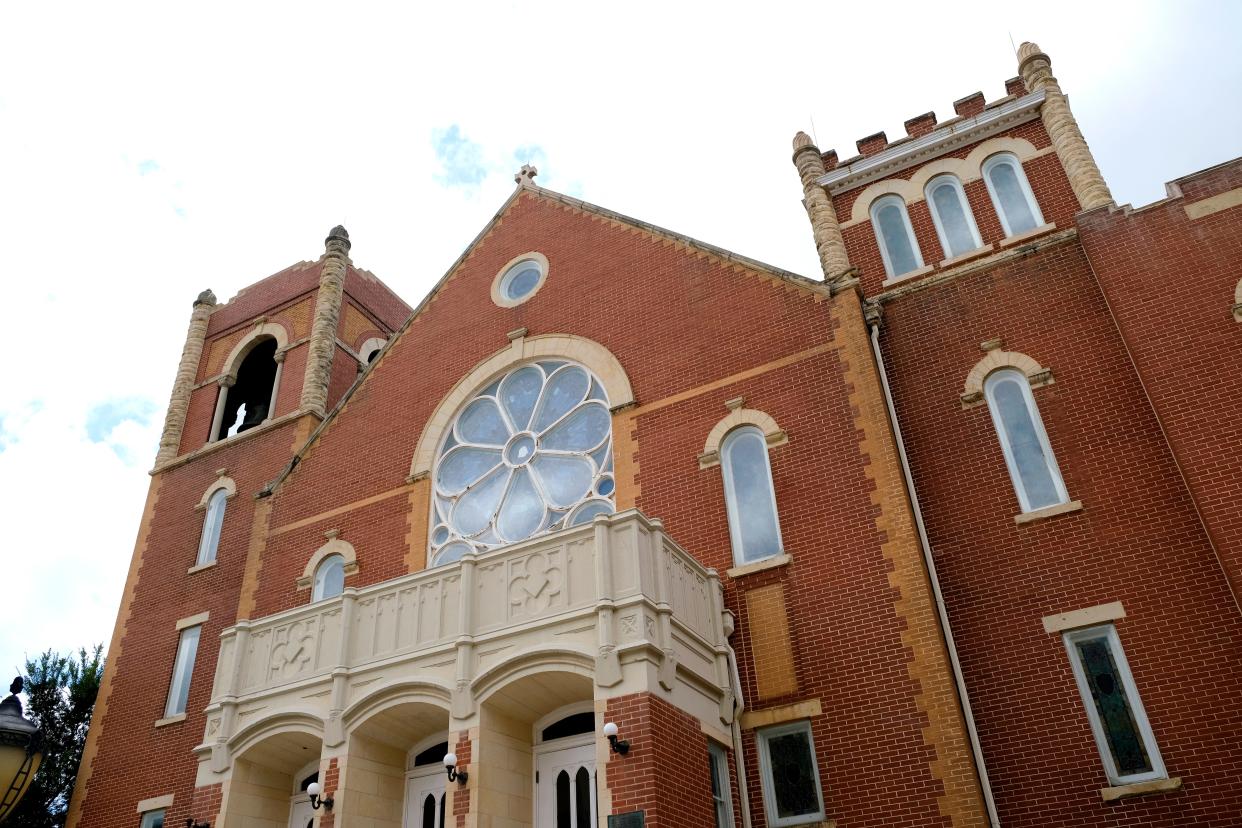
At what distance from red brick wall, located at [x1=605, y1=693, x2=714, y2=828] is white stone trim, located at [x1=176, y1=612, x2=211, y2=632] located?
521 inches

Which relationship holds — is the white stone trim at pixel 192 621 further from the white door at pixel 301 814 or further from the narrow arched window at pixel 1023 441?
the narrow arched window at pixel 1023 441

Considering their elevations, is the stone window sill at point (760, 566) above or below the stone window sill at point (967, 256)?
below

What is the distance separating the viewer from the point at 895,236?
1808 centimetres

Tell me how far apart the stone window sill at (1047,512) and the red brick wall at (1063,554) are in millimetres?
92

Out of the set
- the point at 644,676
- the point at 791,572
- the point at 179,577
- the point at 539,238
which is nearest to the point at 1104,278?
the point at 791,572

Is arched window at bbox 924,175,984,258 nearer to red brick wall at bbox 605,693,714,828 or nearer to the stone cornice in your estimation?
the stone cornice

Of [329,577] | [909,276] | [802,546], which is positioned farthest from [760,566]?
[329,577]

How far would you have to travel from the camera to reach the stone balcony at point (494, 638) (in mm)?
12094

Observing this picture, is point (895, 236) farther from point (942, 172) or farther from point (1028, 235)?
point (1028, 235)

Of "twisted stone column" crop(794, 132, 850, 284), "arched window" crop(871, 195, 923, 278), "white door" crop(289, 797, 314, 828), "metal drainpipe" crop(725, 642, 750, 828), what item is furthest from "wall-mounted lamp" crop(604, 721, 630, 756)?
"arched window" crop(871, 195, 923, 278)

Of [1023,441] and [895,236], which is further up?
[895,236]

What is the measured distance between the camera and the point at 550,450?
18.0 m

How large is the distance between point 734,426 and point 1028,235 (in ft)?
19.9

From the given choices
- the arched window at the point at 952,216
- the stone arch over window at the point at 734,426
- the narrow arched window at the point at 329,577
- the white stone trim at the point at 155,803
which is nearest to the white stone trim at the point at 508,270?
→ the stone arch over window at the point at 734,426
